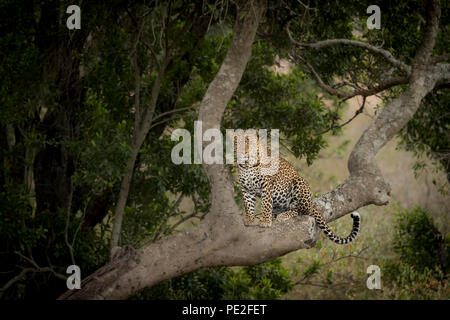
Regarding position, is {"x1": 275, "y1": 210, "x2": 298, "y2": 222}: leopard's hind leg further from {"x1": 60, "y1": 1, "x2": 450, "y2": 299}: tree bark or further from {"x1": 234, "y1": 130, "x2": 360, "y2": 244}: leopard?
{"x1": 60, "y1": 1, "x2": 450, "y2": 299}: tree bark

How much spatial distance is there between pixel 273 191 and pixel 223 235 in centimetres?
113

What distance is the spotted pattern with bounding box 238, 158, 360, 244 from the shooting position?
5.74 metres

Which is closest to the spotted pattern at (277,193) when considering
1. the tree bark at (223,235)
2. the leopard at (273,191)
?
the leopard at (273,191)

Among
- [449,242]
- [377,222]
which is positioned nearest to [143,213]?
[449,242]

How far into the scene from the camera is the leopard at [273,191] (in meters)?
5.77

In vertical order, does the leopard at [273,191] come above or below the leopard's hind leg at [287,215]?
above

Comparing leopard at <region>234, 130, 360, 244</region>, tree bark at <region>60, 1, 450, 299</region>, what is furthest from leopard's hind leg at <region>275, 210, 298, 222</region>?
tree bark at <region>60, 1, 450, 299</region>

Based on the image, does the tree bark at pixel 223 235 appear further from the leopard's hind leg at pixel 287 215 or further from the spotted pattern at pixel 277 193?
the leopard's hind leg at pixel 287 215

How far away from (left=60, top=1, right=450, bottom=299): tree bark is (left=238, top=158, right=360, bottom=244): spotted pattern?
0.60 feet

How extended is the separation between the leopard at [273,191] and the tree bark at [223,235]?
22cm

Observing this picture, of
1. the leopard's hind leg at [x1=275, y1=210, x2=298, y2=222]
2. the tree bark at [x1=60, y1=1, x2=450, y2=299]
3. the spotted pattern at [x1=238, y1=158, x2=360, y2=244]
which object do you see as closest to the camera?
the tree bark at [x1=60, y1=1, x2=450, y2=299]

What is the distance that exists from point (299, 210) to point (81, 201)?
4837 mm

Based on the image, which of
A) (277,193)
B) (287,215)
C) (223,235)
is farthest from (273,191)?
(223,235)

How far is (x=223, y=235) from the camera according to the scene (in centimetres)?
492
